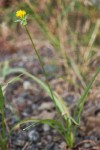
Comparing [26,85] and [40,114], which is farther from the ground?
[26,85]

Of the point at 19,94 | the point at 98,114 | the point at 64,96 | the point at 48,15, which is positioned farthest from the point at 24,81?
the point at 48,15

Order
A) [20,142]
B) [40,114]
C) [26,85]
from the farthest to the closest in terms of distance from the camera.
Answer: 1. [26,85]
2. [40,114]
3. [20,142]

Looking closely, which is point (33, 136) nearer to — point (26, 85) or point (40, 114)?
point (40, 114)

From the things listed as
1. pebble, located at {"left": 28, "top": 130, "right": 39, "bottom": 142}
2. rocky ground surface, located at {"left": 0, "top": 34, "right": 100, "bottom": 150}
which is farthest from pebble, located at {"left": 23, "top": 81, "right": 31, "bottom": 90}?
pebble, located at {"left": 28, "top": 130, "right": 39, "bottom": 142}

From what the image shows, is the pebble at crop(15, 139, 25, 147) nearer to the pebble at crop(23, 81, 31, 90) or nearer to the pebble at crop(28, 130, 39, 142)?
the pebble at crop(28, 130, 39, 142)

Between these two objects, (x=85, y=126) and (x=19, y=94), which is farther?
(x=19, y=94)

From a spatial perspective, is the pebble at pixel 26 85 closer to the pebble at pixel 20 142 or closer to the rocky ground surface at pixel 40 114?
the rocky ground surface at pixel 40 114

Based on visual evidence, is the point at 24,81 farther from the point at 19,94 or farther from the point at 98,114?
the point at 98,114

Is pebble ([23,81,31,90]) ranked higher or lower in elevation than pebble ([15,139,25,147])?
higher

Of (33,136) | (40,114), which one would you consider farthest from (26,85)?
(33,136)
